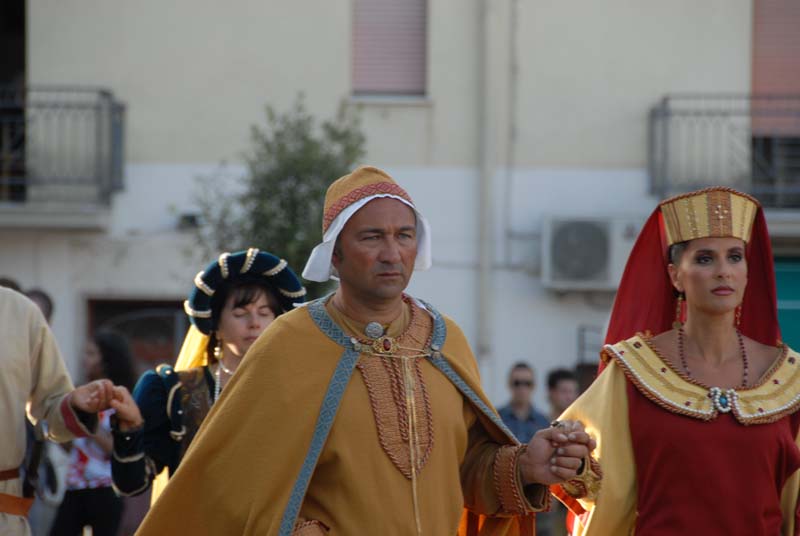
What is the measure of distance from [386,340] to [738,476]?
4.28ft

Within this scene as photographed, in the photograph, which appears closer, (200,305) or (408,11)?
(200,305)

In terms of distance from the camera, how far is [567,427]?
4.51m

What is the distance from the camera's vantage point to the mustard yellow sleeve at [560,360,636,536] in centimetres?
486

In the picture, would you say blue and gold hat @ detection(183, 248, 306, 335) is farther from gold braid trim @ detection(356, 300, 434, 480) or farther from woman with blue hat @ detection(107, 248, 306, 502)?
gold braid trim @ detection(356, 300, 434, 480)

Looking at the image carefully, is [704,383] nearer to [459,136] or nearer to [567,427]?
[567,427]

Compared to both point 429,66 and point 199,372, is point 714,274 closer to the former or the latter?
point 199,372

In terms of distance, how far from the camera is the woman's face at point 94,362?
8.21 metres

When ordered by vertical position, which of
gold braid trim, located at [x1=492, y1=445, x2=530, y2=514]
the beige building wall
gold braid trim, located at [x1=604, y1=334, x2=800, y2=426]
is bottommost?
gold braid trim, located at [x1=492, y1=445, x2=530, y2=514]

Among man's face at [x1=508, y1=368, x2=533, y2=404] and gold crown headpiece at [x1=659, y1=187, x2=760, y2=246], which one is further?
man's face at [x1=508, y1=368, x2=533, y2=404]

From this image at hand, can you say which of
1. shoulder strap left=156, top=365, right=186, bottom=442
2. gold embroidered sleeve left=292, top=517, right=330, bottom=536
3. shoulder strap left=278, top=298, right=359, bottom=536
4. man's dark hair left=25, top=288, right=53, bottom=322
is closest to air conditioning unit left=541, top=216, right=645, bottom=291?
man's dark hair left=25, top=288, right=53, bottom=322

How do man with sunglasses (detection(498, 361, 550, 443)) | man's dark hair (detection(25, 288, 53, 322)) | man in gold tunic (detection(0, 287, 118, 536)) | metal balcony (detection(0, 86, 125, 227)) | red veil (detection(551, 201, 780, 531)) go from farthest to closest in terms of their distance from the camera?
metal balcony (detection(0, 86, 125, 227)) → man with sunglasses (detection(498, 361, 550, 443)) → man's dark hair (detection(25, 288, 53, 322)) → man in gold tunic (detection(0, 287, 118, 536)) → red veil (detection(551, 201, 780, 531))

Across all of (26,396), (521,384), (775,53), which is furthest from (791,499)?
(775,53)

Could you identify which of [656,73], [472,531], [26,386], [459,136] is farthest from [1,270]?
[472,531]

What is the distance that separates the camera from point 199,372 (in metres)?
5.84
